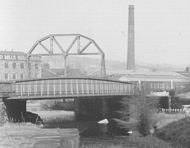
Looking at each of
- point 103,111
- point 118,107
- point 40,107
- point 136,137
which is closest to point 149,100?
point 136,137

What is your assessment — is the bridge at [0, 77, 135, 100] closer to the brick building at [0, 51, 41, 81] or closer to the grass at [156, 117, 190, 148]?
the grass at [156, 117, 190, 148]

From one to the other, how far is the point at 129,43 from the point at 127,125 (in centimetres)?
8901

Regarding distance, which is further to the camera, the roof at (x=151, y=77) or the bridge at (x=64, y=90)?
the roof at (x=151, y=77)

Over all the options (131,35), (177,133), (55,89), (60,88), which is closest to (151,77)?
(131,35)

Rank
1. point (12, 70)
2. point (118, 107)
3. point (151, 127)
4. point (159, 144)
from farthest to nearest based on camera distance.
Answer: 1. point (12, 70)
2. point (118, 107)
3. point (151, 127)
4. point (159, 144)

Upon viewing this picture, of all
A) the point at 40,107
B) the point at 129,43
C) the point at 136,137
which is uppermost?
the point at 129,43

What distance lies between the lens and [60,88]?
82.1m

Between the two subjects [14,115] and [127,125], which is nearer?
[127,125]

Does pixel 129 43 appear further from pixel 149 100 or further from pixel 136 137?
pixel 136 137

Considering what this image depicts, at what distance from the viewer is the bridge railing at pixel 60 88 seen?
80.8 metres

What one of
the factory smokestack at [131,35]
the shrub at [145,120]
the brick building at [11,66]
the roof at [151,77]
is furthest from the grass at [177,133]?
the brick building at [11,66]

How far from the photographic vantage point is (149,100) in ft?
228

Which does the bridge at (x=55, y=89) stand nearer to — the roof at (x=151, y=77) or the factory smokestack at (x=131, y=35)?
the roof at (x=151, y=77)

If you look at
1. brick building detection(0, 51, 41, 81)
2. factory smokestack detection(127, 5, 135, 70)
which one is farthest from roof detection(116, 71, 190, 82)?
brick building detection(0, 51, 41, 81)
